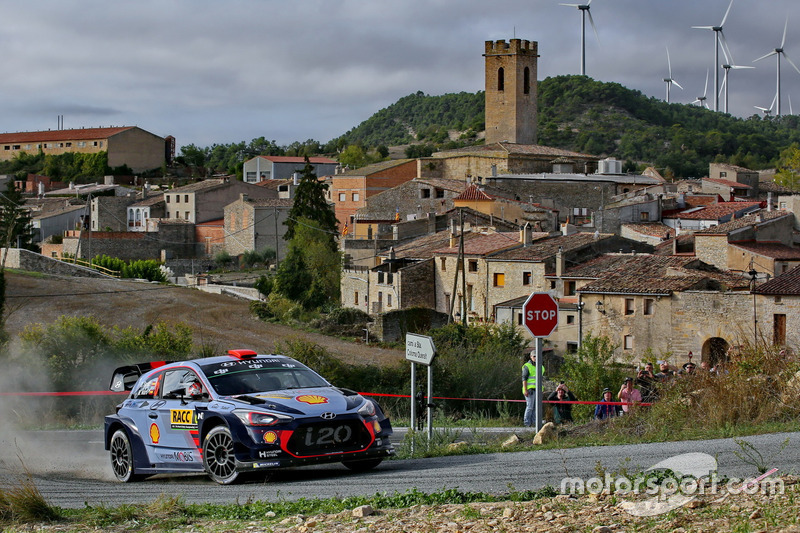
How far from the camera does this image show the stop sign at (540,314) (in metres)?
12.5

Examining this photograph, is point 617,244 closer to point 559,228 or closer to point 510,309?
point 510,309

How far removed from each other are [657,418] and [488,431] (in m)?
3.44

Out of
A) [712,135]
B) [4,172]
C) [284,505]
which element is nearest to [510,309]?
[284,505]

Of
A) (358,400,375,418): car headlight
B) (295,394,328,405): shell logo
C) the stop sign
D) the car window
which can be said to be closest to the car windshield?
(295,394,328,405): shell logo

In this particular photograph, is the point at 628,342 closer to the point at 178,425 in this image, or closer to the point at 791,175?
the point at 178,425

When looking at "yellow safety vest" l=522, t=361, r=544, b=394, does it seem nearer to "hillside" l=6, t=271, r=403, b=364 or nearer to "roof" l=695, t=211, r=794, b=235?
"hillside" l=6, t=271, r=403, b=364

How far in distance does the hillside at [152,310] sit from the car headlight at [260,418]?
102ft

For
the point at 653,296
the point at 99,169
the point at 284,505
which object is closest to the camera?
the point at 284,505

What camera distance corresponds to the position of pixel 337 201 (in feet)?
284

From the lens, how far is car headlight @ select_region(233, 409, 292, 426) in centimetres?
1120

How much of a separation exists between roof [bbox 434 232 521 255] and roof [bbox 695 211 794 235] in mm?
9563

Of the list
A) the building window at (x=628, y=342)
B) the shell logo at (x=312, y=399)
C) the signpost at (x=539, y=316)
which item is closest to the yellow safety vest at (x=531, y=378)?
the signpost at (x=539, y=316)

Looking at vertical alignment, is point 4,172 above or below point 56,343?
above

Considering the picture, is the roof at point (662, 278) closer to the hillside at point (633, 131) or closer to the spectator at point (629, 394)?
the spectator at point (629, 394)
